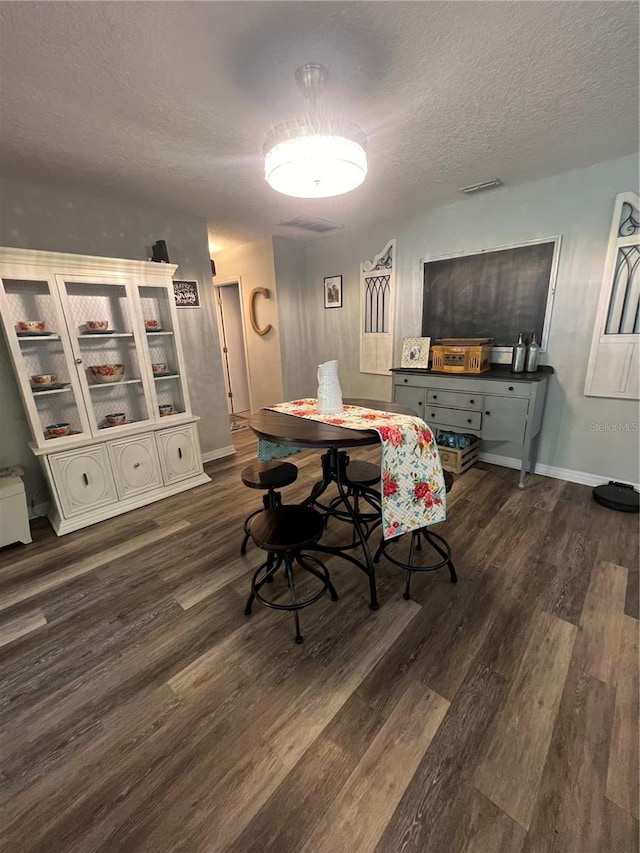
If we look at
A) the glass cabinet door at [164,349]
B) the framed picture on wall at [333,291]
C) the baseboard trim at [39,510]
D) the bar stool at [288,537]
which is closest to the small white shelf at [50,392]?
the glass cabinet door at [164,349]

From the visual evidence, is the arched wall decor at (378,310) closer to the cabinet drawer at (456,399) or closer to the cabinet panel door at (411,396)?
the cabinet panel door at (411,396)

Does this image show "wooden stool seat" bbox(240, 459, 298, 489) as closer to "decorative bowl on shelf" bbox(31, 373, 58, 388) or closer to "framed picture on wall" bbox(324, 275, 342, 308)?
"decorative bowl on shelf" bbox(31, 373, 58, 388)

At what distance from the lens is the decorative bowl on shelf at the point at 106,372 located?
2.68m

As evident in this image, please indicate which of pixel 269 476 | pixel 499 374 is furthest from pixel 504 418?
pixel 269 476

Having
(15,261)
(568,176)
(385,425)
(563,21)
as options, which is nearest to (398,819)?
(385,425)

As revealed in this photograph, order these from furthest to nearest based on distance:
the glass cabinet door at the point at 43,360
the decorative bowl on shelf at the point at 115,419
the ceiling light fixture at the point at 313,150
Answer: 1. the decorative bowl on shelf at the point at 115,419
2. the glass cabinet door at the point at 43,360
3. the ceiling light fixture at the point at 313,150

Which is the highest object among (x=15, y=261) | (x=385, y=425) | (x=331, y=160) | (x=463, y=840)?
(x=331, y=160)

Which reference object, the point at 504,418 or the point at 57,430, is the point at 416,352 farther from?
the point at 57,430

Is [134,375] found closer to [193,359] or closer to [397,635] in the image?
[193,359]

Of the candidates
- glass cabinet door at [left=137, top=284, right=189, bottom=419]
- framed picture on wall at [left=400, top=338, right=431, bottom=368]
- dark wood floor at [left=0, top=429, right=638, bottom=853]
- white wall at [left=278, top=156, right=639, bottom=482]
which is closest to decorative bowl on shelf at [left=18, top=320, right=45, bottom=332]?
glass cabinet door at [left=137, top=284, right=189, bottom=419]

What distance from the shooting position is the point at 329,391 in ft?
6.32

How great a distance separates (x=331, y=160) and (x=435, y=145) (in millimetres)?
1138

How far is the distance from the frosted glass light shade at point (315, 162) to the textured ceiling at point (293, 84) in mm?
332

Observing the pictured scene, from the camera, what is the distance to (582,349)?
2721 mm
